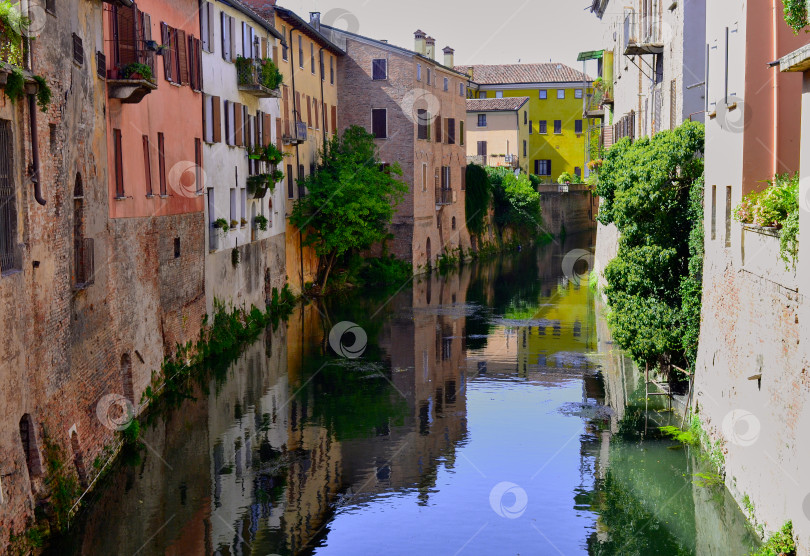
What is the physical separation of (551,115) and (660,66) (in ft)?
197

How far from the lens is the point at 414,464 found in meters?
18.0

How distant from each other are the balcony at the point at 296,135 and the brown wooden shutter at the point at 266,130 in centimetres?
172

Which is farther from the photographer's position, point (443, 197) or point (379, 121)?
point (443, 197)

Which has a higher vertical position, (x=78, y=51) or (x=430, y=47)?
(x=430, y=47)

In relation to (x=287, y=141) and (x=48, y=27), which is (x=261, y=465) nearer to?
(x=48, y=27)

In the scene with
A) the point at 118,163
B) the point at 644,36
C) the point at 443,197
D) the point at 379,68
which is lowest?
the point at 443,197

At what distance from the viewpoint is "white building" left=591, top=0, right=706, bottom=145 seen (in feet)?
70.9

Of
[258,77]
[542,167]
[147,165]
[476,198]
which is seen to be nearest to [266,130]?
Answer: [258,77]

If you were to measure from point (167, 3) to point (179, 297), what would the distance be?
7163 mm

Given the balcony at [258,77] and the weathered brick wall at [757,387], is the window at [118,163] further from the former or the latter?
the balcony at [258,77]

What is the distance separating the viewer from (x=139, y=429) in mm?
19359

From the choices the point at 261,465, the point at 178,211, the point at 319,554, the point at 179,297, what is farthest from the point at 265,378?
the point at 319,554

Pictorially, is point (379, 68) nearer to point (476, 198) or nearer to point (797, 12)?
point (476, 198)

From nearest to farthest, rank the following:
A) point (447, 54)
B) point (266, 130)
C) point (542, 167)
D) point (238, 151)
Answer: point (238, 151), point (266, 130), point (447, 54), point (542, 167)
